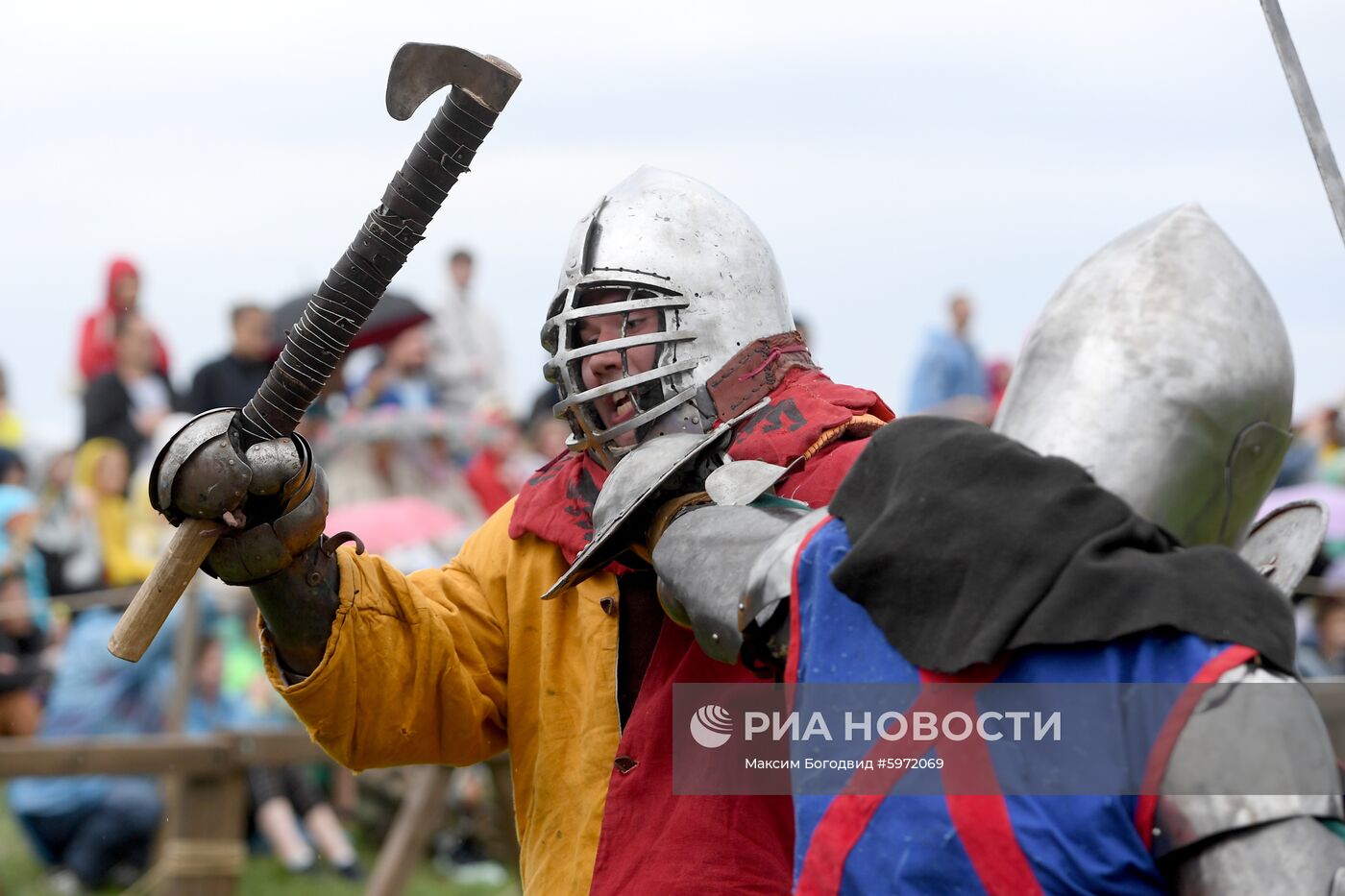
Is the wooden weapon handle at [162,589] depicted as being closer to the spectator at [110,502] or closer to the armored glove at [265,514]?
the armored glove at [265,514]

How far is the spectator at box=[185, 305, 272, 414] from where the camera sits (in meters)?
8.22

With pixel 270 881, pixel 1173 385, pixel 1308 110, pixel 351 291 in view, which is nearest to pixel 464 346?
pixel 270 881

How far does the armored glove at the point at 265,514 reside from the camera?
123 inches

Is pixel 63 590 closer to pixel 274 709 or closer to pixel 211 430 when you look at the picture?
pixel 274 709

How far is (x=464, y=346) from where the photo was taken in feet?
34.5

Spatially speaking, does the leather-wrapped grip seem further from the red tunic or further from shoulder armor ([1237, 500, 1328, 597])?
shoulder armor ([1237, 500, 1328, 597])

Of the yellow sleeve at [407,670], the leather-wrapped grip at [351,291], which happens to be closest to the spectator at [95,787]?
the yellow sleeve at [407,670]

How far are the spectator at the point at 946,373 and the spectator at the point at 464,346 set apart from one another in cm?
254

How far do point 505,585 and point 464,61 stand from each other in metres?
1.07

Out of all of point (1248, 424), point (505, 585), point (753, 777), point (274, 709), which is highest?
point (1248, 424)

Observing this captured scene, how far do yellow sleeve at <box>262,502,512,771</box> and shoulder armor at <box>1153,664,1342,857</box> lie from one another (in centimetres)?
165

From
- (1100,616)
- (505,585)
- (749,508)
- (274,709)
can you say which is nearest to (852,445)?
(749,508)

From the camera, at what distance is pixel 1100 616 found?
218 centimetres

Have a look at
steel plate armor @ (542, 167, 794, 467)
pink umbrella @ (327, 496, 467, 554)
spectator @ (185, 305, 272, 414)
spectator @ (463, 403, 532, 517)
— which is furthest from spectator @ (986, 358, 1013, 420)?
steel plate armor @ (542, 167, 794, 467)
